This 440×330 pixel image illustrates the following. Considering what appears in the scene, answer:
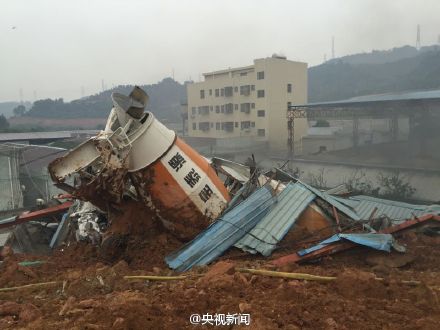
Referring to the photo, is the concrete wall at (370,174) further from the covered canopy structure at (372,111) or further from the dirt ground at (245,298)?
the dirt ground at (245,298)

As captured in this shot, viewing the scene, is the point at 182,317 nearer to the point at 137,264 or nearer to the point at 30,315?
the point at 30,315

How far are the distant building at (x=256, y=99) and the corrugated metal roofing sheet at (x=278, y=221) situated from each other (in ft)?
123

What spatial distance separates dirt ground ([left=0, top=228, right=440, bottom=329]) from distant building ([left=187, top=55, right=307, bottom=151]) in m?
39.7

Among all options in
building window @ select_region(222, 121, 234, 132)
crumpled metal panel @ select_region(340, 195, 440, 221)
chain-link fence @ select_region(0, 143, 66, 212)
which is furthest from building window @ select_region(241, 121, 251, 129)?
crumpled metal panel @ select_region(340, 195, 440, 221)

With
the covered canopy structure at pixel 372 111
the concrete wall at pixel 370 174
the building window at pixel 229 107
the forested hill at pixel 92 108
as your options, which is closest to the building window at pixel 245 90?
the building window at pixel 229 107

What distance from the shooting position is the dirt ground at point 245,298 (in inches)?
137

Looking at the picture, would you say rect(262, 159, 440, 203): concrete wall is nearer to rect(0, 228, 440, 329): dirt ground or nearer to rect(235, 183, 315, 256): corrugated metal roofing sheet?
rect(235, 183, 315, 256): corrugated metal roofing sheet

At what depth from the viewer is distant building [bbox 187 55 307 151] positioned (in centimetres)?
4694

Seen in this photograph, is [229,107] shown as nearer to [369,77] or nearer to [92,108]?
[92,108]

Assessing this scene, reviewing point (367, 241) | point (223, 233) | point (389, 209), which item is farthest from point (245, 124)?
point (367, 241)

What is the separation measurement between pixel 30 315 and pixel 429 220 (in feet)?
20.0

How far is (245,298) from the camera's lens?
3.99 meters

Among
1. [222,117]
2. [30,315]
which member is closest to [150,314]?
[30,315]

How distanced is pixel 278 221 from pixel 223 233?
3.28ft
